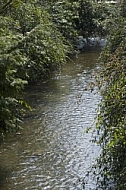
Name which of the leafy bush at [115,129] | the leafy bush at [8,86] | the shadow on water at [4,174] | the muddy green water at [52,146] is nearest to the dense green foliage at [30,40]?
the leafy bush at [8,86]

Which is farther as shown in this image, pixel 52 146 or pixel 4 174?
pixel 52 146

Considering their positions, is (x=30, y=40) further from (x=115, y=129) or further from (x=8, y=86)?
(x=115, y=129)

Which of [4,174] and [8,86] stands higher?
[8,86]

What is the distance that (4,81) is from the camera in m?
7.39

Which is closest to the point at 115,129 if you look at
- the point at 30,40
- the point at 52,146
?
the point at 52,146

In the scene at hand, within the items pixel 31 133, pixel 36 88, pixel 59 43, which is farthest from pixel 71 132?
pixel 59 43

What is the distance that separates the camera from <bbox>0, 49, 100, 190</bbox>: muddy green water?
754cm

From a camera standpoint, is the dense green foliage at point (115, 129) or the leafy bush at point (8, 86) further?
the leafy bush at point (8, 86)

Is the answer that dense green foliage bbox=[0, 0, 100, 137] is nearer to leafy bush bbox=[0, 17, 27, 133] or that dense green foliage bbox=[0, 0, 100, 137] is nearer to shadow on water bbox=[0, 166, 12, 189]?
leafy bush bbox=[0, 17, 27, 133]

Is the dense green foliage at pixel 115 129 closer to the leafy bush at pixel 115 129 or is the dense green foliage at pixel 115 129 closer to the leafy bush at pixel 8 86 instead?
the leafy bush at pixel 115 129

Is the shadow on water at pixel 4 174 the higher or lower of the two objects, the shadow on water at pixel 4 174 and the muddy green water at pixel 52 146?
the lower

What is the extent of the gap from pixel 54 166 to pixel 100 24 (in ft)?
45.4

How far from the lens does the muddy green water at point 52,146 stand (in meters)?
7.54

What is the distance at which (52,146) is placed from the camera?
29.8 feet
